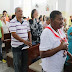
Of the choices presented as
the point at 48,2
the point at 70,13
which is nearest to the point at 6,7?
the point at 48,2

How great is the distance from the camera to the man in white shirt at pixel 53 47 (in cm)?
125

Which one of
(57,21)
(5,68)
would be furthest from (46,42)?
(5,68)

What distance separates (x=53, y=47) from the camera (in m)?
1.28

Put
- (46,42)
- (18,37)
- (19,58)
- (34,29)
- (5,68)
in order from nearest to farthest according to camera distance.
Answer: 1. (46,42)
2. (18,37)
3. (19,58)
4. (34,29)
5. (5,68)

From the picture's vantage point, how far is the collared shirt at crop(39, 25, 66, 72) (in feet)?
4.09

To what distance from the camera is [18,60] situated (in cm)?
239

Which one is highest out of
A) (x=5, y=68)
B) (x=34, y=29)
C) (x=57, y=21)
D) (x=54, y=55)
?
(x=57, y=21)

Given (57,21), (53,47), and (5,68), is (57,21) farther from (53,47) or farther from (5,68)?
(5,68)

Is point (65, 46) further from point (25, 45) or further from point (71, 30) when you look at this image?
point (25, 45)

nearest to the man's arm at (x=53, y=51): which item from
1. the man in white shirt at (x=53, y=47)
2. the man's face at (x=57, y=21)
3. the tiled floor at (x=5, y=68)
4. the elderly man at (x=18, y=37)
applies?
the man in white shirt at (x=53, y=47)

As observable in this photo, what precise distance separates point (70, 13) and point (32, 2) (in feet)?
10.2

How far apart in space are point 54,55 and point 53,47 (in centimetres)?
10

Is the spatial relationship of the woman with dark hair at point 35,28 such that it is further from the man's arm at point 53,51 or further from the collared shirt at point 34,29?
the man's arm at point 53,51

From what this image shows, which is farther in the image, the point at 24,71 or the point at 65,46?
the point at 24,71
